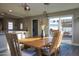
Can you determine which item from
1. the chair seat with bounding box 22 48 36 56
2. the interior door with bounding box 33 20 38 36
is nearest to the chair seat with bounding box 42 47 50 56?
the chair seat with bounding box 22 48 36 56

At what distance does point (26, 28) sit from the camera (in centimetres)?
184

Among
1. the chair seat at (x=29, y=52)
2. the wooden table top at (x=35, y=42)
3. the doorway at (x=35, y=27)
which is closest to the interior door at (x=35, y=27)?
the doorway at (x=35, y=27)

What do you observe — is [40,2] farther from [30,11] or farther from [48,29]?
[48,29]

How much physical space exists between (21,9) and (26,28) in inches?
11.1

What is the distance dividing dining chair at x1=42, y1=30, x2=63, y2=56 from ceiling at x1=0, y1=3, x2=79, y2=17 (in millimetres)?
338

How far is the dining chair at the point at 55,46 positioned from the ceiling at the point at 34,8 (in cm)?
34

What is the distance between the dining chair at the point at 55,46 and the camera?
177cm

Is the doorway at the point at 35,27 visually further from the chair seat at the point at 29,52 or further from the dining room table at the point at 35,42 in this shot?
the chair seat at the point at 29,52

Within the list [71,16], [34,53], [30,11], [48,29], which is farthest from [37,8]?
[34,53]

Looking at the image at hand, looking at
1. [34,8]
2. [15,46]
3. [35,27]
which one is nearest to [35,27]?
[35,27]

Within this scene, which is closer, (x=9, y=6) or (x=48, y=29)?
(x=9, y=6)

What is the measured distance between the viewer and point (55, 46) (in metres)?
1.85

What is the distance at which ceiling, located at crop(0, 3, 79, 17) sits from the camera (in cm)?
159

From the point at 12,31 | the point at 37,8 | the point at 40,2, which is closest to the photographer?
the point at 40,2
